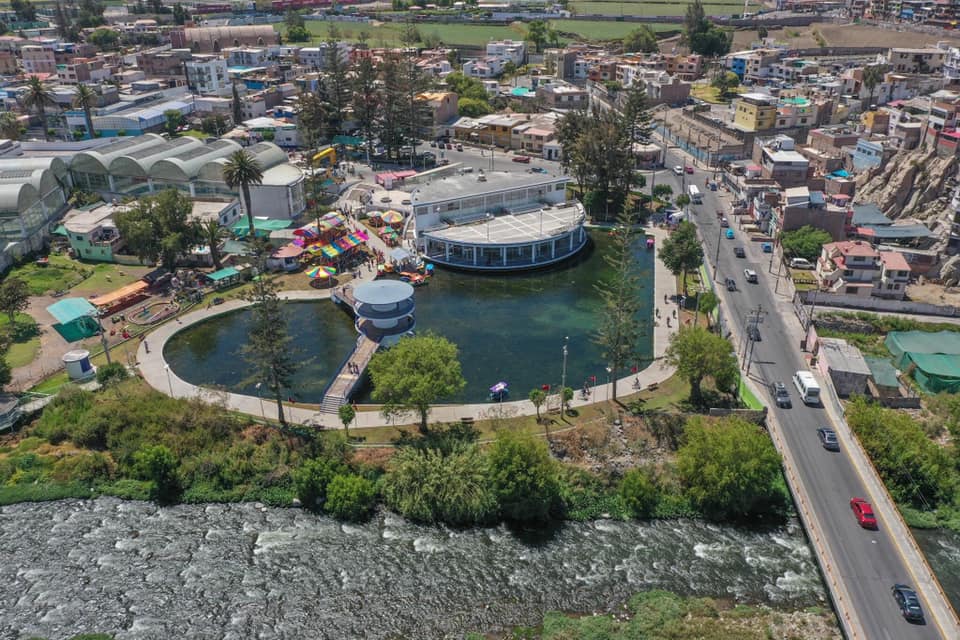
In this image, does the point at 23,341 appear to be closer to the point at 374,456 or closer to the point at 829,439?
the point at 374,456

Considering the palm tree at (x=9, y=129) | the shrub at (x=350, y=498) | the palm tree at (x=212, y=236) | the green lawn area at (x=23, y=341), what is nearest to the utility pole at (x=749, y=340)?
the shrub at (x=350, y=498)

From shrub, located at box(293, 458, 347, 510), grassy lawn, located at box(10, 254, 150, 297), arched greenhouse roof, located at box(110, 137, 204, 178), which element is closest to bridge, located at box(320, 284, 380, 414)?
shrub, located at box(293, 458, 347, 510)

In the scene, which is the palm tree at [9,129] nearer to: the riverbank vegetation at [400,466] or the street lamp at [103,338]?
the street lamp at [103,338]

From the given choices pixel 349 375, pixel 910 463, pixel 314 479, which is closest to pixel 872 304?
pixel 910 463

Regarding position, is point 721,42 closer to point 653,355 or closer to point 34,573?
point 653,355

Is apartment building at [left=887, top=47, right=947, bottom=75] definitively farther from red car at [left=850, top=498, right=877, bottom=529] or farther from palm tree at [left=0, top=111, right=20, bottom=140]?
palm tree at [left=0, top=111, right=20, bottom=140]
